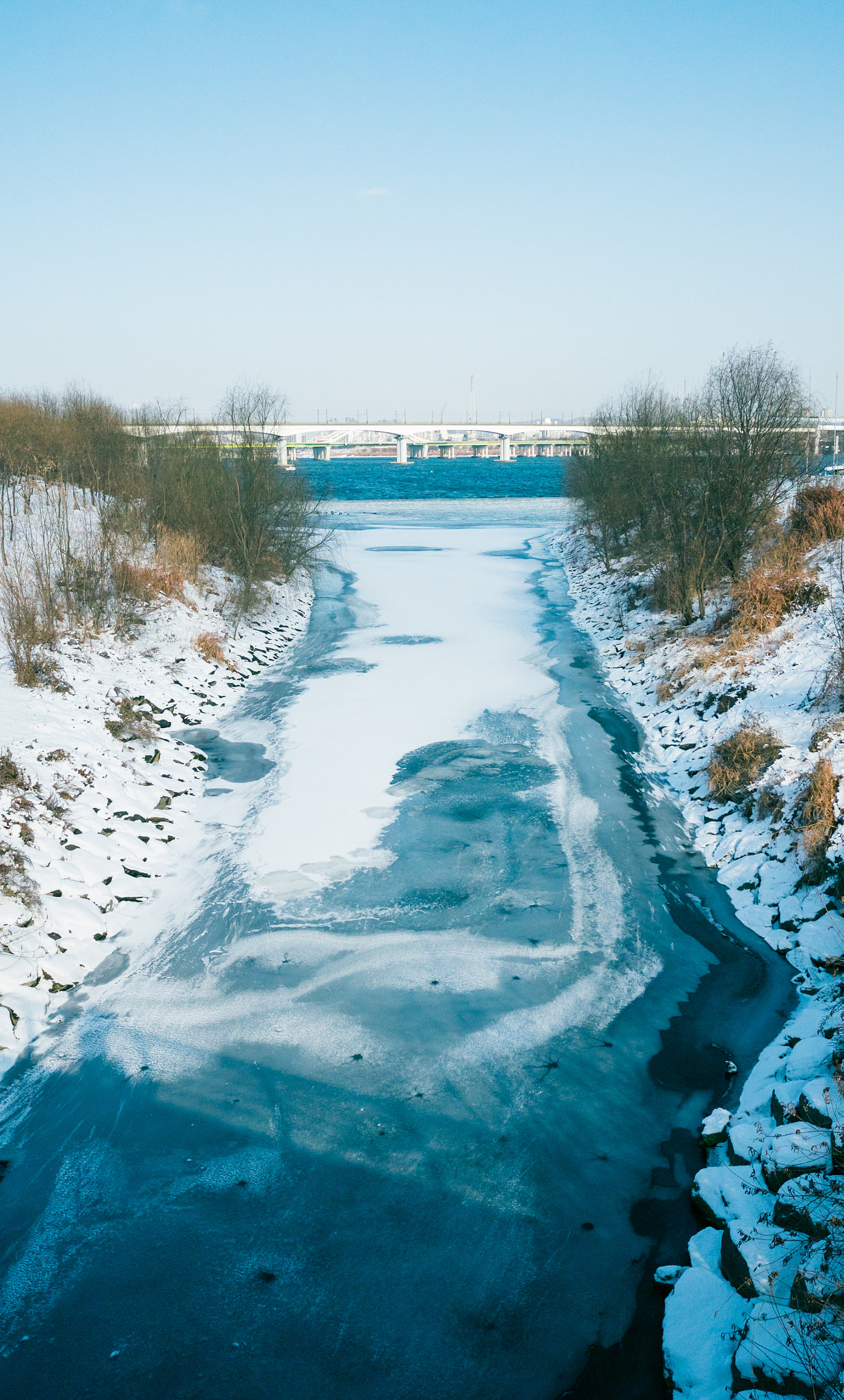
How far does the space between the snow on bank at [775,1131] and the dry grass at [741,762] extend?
211mm

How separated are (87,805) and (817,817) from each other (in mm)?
10133

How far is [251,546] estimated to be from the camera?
92.9ft

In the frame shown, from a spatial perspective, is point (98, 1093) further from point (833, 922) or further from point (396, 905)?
point (833, 922)

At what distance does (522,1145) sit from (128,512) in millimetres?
21635

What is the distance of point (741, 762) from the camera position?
1402cm

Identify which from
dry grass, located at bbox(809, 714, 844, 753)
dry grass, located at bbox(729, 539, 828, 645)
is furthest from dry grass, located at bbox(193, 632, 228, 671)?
dry grass, located at bbox(809, 714, 844, 753)

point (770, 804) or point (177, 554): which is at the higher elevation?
point (177, 554)

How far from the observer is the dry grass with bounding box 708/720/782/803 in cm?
1350

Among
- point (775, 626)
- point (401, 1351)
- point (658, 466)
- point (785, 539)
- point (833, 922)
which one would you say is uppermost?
point (658, 466)

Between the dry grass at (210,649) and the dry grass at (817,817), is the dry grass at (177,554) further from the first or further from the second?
the dry grass at (817,817)

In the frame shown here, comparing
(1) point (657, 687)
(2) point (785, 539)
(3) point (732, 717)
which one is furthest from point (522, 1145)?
(2) point (785, 539)

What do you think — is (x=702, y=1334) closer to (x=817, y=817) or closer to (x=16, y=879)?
(x=817, y=817)

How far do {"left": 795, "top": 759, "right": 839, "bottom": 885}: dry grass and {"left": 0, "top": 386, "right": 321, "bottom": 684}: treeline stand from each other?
43.4 ft

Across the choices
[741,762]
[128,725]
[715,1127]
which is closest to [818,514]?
[741,762]
